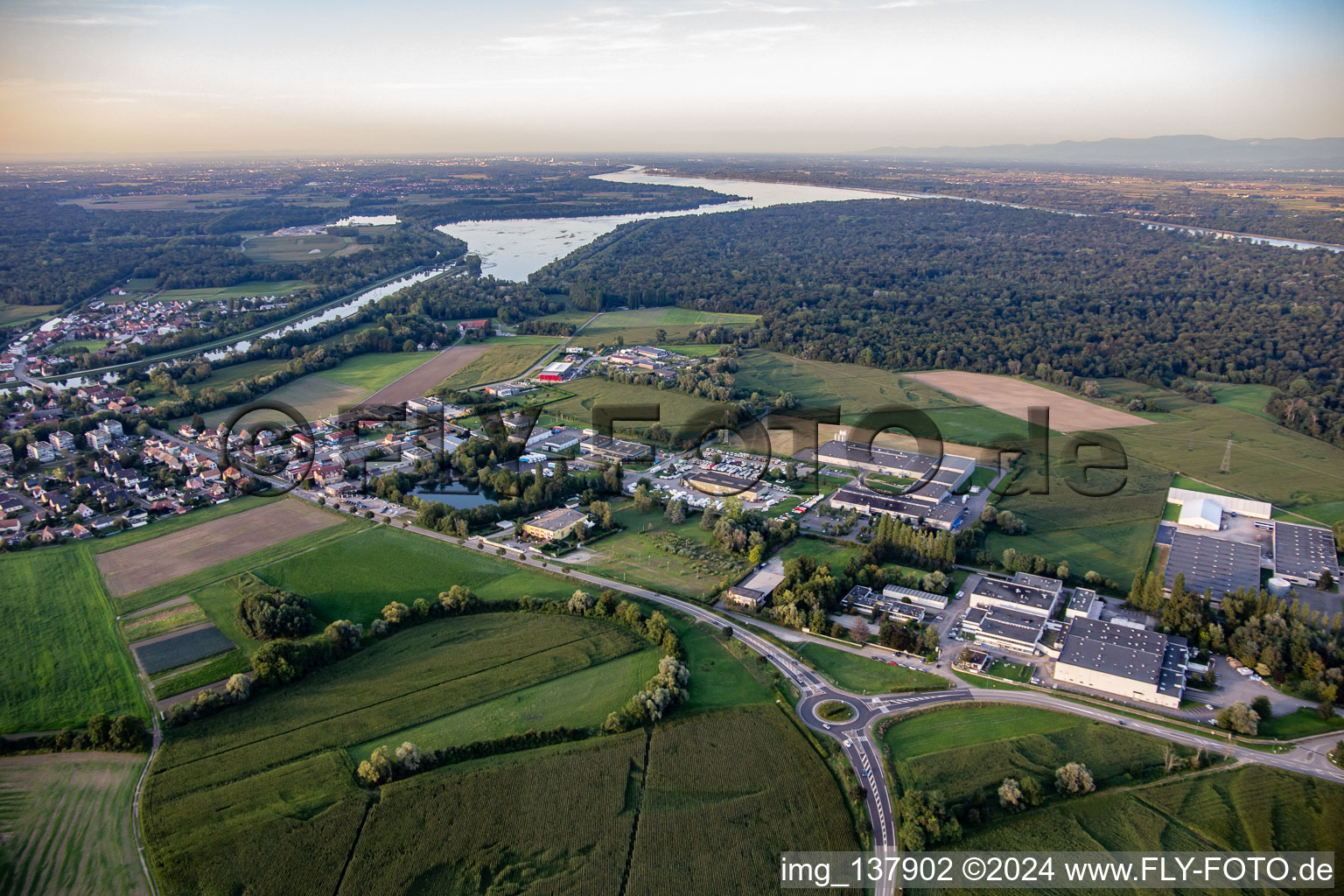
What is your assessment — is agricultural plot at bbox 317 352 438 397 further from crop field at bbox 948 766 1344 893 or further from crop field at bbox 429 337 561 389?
crop field at bbox 948 766 1344 893

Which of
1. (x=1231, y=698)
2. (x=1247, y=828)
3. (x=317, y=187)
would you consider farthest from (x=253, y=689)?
(x=317, y=187)

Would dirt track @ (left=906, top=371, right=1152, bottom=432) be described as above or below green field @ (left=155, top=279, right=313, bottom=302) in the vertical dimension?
below

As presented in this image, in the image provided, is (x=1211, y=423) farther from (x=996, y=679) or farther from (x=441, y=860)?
(x=441, y=860)

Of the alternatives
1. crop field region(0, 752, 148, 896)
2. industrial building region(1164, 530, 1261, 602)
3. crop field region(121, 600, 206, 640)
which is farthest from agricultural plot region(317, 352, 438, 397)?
industrial building region(1164, 530, 1261, 602)

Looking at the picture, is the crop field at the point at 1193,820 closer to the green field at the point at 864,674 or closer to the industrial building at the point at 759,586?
Answer: the green field at the point at 864,674

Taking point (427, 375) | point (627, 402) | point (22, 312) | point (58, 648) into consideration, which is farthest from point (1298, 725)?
point (22, 312)

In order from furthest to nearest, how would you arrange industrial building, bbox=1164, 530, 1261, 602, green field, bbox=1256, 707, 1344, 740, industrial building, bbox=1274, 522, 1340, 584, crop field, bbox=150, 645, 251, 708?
industrial building, bbox=1274, 522, 1340, 584
industrial building, bbox=1164, 530, 1261, 602
crop field, bbox=150, 645, 251, 708
green field, bbox=1256, 707, 1344, 740
